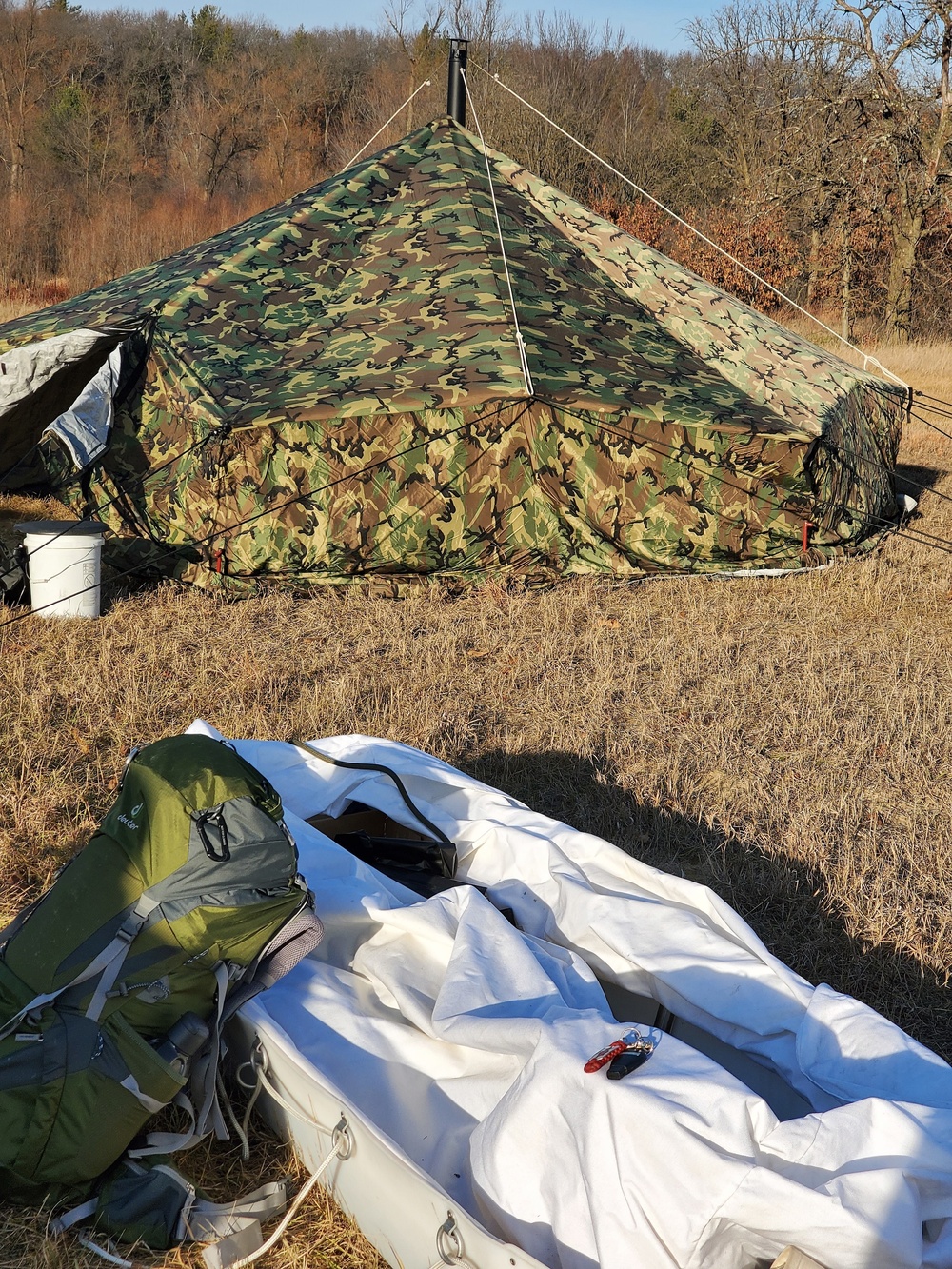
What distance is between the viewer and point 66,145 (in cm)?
3002

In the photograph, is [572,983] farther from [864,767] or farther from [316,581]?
[316,581]

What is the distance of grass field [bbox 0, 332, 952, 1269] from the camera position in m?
3.03

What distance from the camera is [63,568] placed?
5.14 metres

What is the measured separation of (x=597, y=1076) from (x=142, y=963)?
886 millimetres

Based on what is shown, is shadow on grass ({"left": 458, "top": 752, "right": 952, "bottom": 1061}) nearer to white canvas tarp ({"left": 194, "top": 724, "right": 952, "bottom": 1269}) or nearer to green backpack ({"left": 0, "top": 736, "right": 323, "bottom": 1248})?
white canvas tarp ({"left": 194, "top": 724, "right": 952, "bottom": 1269})

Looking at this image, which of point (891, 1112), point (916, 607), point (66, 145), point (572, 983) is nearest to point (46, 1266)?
point (572, 983)

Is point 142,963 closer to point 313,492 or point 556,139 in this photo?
point 313,492

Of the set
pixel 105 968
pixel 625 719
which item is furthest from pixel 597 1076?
pixel 625 719

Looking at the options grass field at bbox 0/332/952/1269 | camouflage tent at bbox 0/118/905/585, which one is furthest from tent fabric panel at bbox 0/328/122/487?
grass field at bbox 0/332/952/1269

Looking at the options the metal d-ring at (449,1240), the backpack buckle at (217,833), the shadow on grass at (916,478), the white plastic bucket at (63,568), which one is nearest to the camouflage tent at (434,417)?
the white plastic bucket at (63,568)

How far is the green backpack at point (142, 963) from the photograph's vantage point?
1979 mm

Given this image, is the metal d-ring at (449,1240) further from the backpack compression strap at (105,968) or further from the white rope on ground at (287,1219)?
the backpack compression strap at (105,968)

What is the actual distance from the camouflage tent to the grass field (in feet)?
1.15

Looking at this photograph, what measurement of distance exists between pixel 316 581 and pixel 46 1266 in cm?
410
